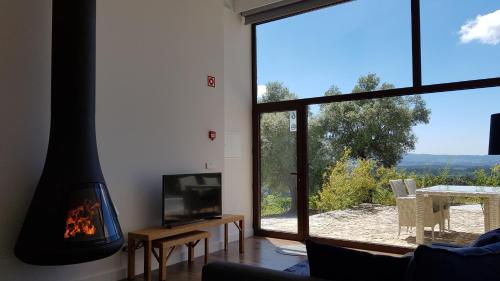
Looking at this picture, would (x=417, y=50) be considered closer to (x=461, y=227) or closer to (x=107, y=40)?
(x=461, y=227)

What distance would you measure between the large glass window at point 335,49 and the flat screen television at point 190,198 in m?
1.91

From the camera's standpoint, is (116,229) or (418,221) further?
(418,221)

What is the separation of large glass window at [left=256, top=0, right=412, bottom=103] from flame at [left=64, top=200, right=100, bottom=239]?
349cm

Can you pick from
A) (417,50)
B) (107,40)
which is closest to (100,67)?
(107,40)

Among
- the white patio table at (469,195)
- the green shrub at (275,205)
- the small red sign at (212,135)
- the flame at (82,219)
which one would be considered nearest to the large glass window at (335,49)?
the small red sign at (212,135)

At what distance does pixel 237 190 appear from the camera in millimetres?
5828

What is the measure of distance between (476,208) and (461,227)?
29cm

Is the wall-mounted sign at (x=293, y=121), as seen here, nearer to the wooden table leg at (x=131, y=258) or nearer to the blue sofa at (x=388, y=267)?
the wooden table leg at (x=131, y=258)

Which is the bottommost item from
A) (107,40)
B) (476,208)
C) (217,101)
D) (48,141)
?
(476,208)

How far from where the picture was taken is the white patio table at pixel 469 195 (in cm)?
434

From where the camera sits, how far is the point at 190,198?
14.7ft

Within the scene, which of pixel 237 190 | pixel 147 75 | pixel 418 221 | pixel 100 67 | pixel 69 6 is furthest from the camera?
pixel 237 190

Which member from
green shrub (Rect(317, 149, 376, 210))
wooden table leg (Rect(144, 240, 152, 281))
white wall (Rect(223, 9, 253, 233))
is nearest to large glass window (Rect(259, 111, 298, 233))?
white wall (Rect(223, 9, 253, 233))

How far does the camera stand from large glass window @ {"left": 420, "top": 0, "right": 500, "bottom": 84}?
14.3ft
